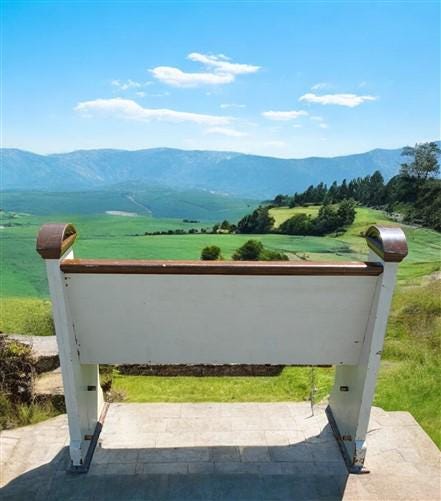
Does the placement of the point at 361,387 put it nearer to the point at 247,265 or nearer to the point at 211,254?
the point at 247,265

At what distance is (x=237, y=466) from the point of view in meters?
4.11

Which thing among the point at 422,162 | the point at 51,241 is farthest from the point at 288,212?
the point at 51,241

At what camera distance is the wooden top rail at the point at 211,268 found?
344 cm

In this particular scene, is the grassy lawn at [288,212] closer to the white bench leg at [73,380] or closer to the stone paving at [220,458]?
the stone paving at [220,458]

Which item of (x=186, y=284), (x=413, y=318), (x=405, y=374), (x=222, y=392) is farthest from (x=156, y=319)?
(x=413, y=318)

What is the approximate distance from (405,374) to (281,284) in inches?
148

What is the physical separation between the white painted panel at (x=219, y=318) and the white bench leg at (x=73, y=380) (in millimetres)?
92

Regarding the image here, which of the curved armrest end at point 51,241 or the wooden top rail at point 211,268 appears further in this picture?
the wooden top rail at point 211,268

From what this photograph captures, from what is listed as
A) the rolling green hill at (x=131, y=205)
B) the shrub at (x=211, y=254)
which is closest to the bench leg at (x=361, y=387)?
the shrub at (x=211, y=254)

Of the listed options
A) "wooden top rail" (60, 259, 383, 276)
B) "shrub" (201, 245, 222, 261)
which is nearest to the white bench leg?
"wooden top rail" (60, 259, 383, 276)

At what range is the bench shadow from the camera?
12.2 feet

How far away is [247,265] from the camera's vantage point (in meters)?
3.48

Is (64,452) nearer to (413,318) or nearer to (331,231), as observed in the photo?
(413,318)

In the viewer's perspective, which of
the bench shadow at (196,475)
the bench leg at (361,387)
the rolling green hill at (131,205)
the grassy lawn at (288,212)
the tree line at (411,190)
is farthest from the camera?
the rolling green hill at (131,205)
